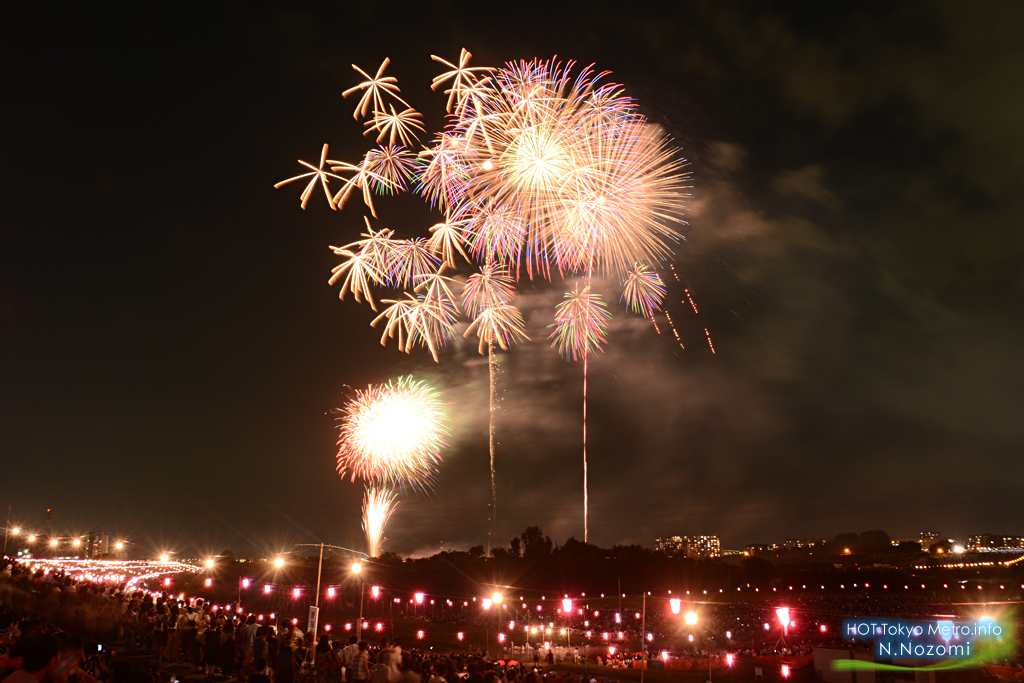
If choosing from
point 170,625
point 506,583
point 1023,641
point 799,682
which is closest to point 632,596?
point 506,583

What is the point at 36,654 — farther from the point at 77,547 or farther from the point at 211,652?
the point at 77,547

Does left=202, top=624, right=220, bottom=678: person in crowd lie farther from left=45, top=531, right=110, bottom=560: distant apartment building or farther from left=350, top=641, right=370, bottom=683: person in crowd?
left=45, top=531, right=110, bottom=560: distant apartment building

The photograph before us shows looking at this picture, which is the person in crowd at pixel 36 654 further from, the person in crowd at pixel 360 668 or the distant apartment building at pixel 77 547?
the distant apartment building at pixel 77 547

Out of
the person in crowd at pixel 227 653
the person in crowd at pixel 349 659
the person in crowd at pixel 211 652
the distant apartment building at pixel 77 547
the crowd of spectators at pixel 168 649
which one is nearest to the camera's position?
the crowd of spectators at pixel 168 649

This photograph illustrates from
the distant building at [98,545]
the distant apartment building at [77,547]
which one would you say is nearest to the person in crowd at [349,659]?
the distant apartment building at [77,547]

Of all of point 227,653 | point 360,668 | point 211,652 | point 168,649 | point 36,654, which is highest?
point 36,654

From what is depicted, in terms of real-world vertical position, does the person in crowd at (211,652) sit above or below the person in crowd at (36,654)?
below

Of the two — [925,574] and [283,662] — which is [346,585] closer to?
[925,574]

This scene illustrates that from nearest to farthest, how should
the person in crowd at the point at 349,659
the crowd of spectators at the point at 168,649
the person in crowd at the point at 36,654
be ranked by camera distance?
the person in crowd at the point at 36,654
the crowd of spectators at the point at 168,649
the person in crowd at the point at 349,659

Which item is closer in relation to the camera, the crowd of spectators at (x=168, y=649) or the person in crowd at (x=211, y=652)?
the crowd of spectators at (x=168, y=649)

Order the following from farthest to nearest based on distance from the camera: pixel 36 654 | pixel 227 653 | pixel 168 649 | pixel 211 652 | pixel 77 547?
pixel 77 547 → pixel 168 649 → pixel 211 652 → pixel 227 653 → pixel 36 654

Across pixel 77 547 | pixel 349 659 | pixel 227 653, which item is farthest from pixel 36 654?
pixel 77 547

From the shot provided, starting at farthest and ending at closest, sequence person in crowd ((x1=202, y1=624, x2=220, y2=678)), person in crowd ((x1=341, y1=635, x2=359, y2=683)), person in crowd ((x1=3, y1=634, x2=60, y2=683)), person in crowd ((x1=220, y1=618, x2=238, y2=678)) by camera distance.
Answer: person in crowd ((x1=202, y1=624, x2=220, y2=678)), person in crowd ((x1=220, y1=618, x2=238, y2=678)), person in crowd ((x1=341, y1=635, x2=359, y2=683)), person in crowd ((x1=3, y1=634, x2=60, y2=683))

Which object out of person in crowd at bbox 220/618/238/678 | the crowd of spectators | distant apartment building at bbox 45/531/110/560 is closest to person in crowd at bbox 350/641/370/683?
the crowd of spectators
